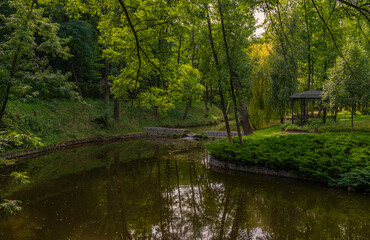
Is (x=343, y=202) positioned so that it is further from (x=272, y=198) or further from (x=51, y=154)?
(x=51, y=154)

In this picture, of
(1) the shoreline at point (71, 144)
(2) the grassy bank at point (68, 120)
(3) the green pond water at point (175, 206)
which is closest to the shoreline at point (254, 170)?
(3) the green pond water at point (175, 206)

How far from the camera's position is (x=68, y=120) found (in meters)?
20.9

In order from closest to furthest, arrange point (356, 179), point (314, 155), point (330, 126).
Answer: point (356, 179)
point (314, 155)
point (330, 126)

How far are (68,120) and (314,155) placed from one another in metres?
18.9

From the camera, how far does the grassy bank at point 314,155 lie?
27.7ft

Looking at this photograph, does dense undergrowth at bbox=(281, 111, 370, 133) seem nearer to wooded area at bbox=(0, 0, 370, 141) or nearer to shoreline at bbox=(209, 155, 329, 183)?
wooded area at bbox=(0, 0, 370, 141)

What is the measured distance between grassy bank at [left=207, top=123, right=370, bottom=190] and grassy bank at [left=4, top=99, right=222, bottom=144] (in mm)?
5994

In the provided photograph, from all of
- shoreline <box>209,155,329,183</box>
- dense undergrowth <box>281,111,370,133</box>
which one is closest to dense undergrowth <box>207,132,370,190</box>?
shoreline <box>209,155,329,183</box>

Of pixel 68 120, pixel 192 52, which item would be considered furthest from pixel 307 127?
pixel 68 120

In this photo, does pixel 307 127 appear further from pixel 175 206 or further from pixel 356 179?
pixel 175 206

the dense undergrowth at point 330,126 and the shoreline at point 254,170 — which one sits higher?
the dense undergrowth at point 330,126

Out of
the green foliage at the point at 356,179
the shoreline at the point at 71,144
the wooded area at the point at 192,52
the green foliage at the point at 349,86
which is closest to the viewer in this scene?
the wooded area at the point at 192,52

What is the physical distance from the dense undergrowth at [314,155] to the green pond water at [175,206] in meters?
0.55

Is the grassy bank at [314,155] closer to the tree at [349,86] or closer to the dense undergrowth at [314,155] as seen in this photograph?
the dense undergrowth at [314,155]
